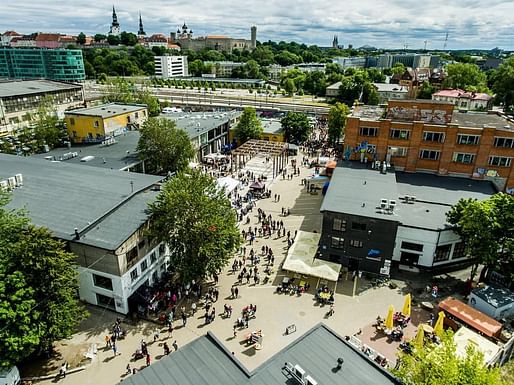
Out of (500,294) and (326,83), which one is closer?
(500,294)

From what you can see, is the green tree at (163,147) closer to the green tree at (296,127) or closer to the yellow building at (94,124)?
the yellow building at (94,124)

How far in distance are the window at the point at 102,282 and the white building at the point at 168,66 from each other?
167498mm

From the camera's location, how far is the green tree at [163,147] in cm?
4591

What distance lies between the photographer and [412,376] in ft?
56.5

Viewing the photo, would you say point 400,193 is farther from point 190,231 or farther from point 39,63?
point 39,63

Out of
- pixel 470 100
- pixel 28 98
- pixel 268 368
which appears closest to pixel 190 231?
pixel 268 368

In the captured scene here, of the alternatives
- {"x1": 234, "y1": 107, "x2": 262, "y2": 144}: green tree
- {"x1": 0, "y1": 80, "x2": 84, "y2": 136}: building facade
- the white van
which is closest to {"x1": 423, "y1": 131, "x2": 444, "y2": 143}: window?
{"x1": 234, "y1": 107, "x2": 262, "y2": 144}: green tree

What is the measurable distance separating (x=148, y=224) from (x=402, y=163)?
1321 inches

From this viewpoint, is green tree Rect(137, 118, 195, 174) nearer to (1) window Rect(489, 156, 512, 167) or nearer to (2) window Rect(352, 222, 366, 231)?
(2) window Rect(352, 222, 366, 231)

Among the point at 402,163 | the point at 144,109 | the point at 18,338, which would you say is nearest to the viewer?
the point at 18,338

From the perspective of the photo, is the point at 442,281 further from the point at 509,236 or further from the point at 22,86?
the point at 22,86

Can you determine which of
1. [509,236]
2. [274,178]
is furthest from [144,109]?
[509,236]

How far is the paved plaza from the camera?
2300 centimetres

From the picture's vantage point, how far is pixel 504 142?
41562 mm
